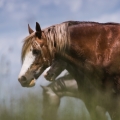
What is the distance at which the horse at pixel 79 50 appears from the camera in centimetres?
502

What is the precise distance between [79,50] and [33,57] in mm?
715

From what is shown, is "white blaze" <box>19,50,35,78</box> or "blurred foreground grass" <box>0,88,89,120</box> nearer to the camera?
"blurred foreground grass" <box>0,88,89,120</box>

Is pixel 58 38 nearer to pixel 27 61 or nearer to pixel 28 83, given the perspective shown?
pixel 27 61

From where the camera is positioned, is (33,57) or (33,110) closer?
(33,110)

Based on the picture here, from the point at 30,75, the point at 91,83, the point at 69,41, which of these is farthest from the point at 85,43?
the point at 30,75

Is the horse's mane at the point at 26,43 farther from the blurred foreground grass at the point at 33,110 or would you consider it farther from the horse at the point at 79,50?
the blurred foreground grass at the point at 33,110

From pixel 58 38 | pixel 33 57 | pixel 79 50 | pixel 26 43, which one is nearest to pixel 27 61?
pixel 33 57

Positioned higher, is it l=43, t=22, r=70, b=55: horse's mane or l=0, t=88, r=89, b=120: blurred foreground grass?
l=43, t=22, r=70, b=55: horse's mane

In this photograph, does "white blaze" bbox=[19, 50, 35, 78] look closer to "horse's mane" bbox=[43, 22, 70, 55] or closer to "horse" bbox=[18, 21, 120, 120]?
"horse" bbox=[18, 21, 120, 120]

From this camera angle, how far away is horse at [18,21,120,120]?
502 centimetres

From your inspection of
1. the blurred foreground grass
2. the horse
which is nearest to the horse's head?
the horse

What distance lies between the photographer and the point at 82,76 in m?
5.43

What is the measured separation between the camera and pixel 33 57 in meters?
5.15

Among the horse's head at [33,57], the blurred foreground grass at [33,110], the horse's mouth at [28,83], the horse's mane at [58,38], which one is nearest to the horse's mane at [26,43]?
the horse's head at [33,57]
